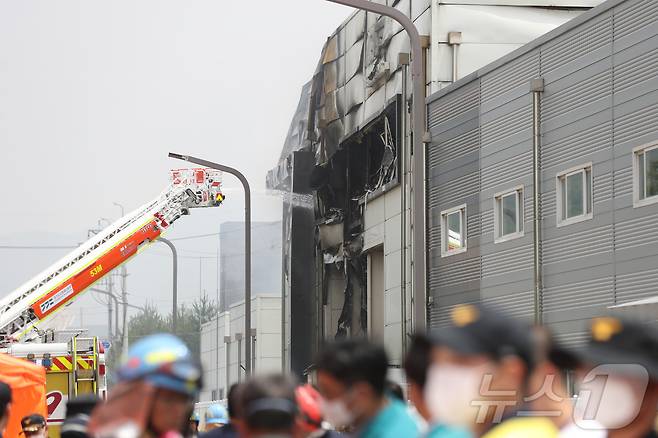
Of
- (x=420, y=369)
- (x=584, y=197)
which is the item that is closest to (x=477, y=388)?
(x=420, y=369)

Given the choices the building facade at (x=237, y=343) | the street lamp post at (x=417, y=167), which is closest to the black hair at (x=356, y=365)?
the street lamp post at (x=417, y=167)

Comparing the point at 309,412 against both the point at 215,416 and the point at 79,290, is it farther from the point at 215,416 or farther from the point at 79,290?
the point at 79,290

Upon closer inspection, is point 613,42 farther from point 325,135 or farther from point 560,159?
point 325,135

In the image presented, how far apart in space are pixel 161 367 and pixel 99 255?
36162 mm

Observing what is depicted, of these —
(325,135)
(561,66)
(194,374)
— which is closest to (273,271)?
(325,135)

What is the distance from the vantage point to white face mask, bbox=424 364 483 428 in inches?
167

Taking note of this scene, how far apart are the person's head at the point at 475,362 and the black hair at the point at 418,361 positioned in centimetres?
30

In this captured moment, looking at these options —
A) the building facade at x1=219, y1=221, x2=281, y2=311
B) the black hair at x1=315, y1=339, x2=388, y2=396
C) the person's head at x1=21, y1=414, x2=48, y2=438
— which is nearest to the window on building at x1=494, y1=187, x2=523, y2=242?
the person's head at x1=21, y1=414, x2=48, y2=438

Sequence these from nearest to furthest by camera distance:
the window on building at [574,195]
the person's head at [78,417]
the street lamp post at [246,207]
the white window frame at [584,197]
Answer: the person's head at [78,417] < the white window frame at [584,197] < the window on building at [574,195] < the street lamp post at [246,207]

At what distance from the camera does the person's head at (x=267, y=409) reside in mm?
4395

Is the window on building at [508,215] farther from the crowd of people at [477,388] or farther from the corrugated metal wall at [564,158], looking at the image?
the crowd of people at [477,388]

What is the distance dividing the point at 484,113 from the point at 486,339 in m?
27.0

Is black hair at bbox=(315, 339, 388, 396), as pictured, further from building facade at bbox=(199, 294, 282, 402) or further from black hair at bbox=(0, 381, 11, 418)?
building facade at bbox=(199, 294, 282, 402)

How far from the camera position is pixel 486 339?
4.20 m
